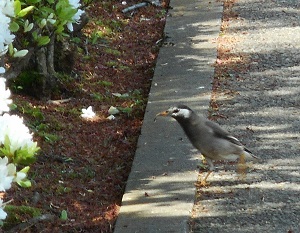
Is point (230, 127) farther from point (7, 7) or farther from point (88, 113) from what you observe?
point (7, 7)

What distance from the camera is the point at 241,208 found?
19.7 ft

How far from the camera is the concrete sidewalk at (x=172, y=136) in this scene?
5934mm

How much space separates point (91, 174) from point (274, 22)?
4374 millimetres

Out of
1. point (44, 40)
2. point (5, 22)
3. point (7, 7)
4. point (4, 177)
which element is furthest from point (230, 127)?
point (4, 177)

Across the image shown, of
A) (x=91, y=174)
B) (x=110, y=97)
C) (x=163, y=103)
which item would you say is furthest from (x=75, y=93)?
(x=91, y=174)

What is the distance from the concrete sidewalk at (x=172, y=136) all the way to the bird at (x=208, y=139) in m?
0.36

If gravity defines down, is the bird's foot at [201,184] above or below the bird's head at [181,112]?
below

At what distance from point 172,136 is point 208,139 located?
3.32 ft

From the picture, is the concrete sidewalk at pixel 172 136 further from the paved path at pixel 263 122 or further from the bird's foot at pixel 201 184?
the paved path at pixel 263 122

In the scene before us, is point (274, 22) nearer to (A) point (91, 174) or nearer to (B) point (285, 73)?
(B) point (285, 73)

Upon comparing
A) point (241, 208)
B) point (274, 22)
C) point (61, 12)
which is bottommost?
point (274, 22)

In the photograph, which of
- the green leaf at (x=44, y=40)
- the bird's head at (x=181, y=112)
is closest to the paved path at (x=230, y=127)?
the bird's head at (x=181, y=112)

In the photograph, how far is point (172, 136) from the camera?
7168 millimetres

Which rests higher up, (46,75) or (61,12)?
(61,12)
